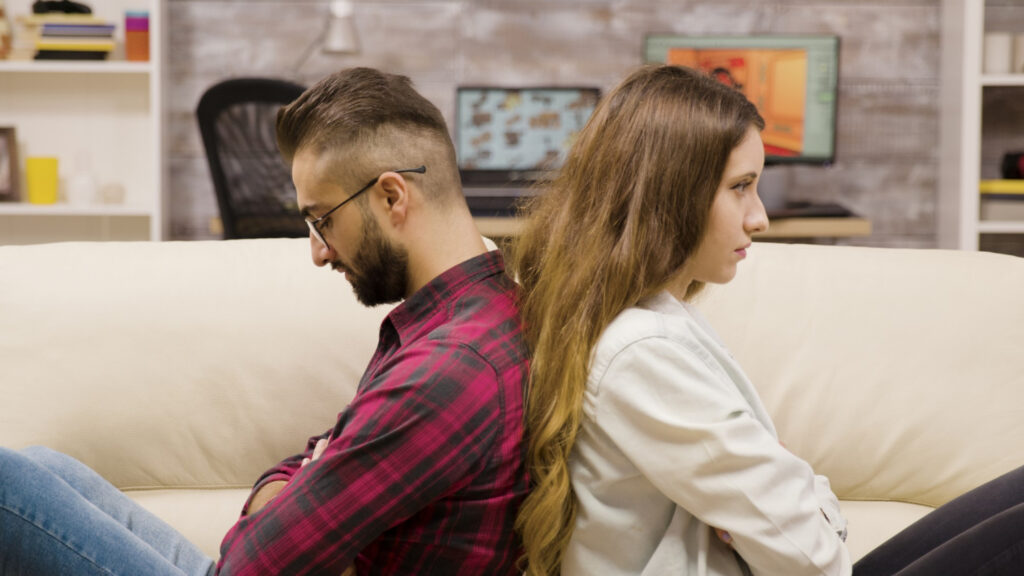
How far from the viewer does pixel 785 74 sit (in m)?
3.98

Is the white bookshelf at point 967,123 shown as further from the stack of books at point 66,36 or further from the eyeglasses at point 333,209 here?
the stack of books at point 66,36

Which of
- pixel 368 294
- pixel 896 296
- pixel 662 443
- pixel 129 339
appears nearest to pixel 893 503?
pixel 896 296

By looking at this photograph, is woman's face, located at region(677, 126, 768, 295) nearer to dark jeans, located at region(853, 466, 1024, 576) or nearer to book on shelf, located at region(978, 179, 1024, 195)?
dark jeans, located at region(853, 466, 1024, 576)

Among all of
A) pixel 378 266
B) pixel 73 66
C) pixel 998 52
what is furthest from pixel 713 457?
pixel 73 66

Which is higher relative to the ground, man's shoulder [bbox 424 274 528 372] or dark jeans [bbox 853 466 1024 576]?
man's shoulder [bbox 424 274 528 372]

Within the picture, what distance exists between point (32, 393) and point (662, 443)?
1089mm

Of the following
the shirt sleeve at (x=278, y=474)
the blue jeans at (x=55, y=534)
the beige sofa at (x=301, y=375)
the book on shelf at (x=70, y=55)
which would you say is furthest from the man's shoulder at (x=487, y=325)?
the book on shelf at (x=70, y=55)

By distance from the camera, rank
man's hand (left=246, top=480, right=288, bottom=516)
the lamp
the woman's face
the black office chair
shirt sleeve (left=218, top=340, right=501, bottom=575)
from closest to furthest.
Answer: shirt sleeve (left=218, top=340, right=501, bottom=575)
the woman's face
man's hand (left=246, top=480, right=288, bottom=516)
the black office chair
the lamp

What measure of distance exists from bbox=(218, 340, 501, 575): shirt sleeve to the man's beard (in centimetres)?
18

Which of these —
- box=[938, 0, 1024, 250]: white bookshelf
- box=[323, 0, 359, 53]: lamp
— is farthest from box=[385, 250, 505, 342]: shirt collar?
box=[938, 0, 1024, 250]: white bookshelf

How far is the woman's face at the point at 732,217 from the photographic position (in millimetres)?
1067

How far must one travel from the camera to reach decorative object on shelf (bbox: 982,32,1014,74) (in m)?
3.58

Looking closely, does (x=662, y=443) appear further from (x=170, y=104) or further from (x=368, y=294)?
(x=170, y=104)

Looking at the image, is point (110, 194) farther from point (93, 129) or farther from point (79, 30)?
point (79, 30)
